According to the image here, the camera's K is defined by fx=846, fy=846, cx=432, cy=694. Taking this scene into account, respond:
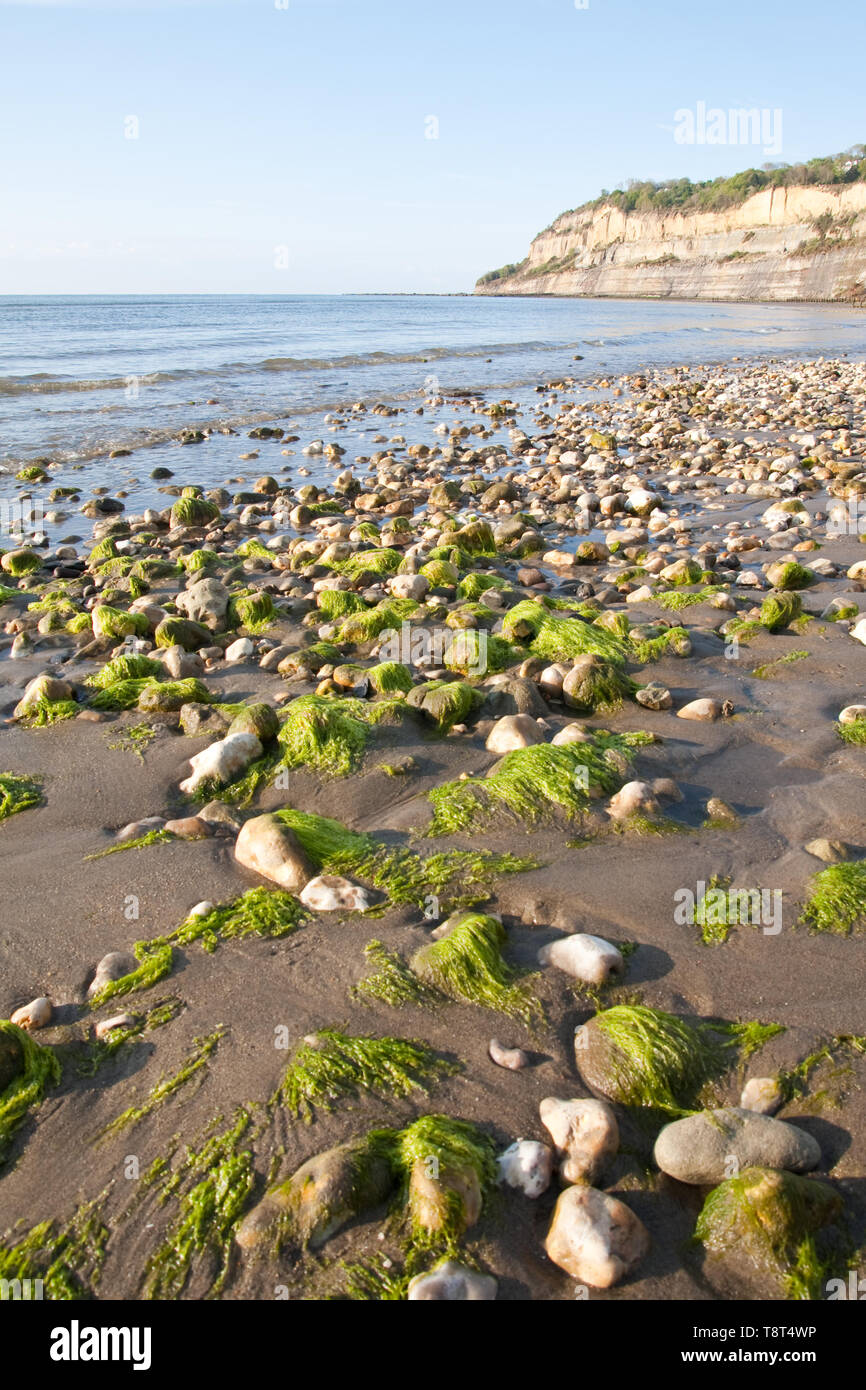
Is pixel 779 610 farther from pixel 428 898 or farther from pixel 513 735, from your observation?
pixel 428 898

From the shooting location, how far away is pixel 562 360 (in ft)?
92.2

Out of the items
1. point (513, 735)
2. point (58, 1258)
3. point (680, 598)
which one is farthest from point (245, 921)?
point (680, 598)

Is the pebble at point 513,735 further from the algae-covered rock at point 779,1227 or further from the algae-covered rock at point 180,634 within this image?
the algae-covered rock at point 180,634

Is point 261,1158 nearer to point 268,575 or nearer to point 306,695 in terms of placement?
point 306,695

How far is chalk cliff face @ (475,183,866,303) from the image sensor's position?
205 feet

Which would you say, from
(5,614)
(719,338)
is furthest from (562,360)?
(5,614)

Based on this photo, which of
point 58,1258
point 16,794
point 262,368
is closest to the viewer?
point 58,1258

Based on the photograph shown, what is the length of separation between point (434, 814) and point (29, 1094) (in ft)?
6.36

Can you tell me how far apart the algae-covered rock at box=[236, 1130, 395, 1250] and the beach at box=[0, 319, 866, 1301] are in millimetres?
11

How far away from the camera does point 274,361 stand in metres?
26.0

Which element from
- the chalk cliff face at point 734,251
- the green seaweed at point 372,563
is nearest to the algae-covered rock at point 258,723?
the green seaweed at point 372,563

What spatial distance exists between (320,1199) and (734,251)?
296 ft

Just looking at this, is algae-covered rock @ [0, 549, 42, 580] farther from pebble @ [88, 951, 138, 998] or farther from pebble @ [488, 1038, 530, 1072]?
pebble @ [488, 1038, 530, 1072]
